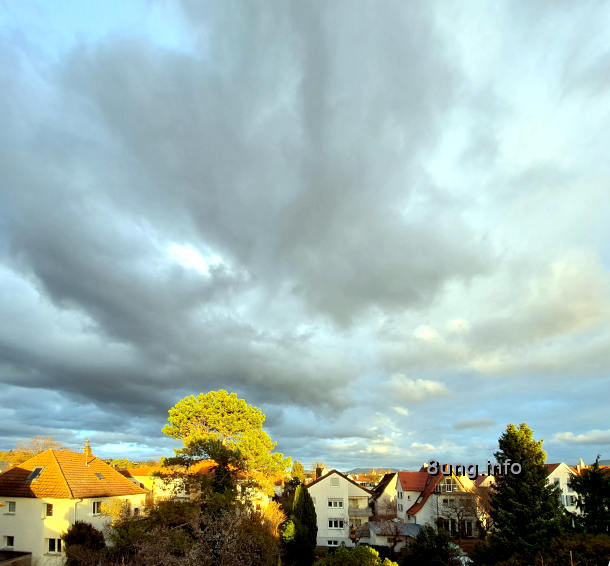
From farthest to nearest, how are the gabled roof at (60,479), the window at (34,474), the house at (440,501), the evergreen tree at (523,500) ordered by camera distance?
the house at (440,501) < the window at (34,474) < the gabled roof at (60,479) < the evergreen tree at (523,500)

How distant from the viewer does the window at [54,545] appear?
36.3 meters

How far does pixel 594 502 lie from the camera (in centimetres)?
2578

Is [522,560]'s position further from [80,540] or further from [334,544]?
[334,544]

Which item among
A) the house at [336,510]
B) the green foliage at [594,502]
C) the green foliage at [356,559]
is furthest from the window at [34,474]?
the green foliage at [594,502]

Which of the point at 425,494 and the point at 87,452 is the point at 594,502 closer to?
the point at 425,494

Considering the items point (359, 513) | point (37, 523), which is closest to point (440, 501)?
point (359, 513)

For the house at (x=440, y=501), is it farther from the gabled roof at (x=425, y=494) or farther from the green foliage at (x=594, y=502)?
the green foliage at (x=594, y=502)

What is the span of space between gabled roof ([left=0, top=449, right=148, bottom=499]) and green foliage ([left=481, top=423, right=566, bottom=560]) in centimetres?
3258

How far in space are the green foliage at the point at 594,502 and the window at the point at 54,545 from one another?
123 feet

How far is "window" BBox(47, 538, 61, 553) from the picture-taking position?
119 ft

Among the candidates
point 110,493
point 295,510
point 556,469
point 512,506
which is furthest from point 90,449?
point 556,469

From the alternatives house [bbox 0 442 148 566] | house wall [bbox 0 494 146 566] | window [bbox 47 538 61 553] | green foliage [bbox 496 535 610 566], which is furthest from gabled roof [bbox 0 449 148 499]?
green foliage [bbox 496 535 610 566]

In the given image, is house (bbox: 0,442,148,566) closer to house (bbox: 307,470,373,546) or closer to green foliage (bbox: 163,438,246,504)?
green foliage (bbox: 163,438,246,504)

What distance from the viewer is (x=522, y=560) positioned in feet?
60.1
